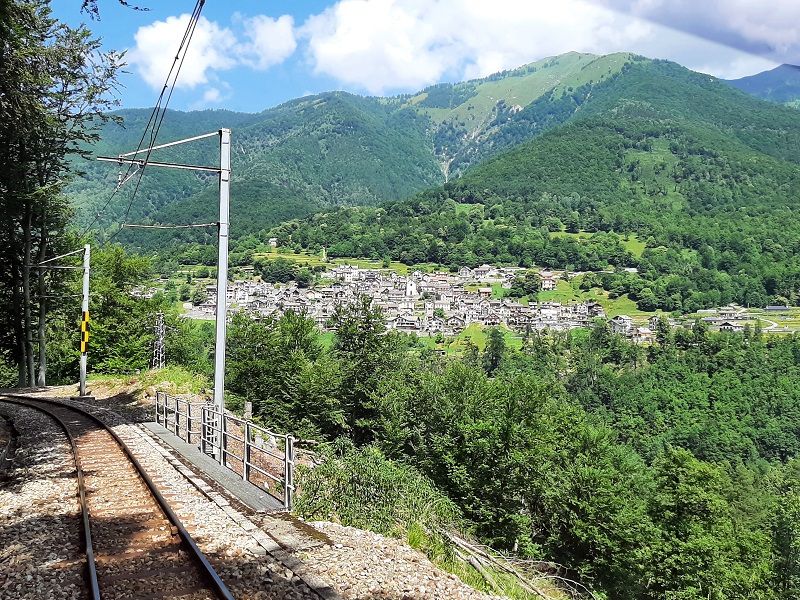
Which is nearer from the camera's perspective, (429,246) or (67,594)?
(67,594)

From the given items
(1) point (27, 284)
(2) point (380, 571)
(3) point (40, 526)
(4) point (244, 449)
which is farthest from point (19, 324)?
(2) point (380, 571)

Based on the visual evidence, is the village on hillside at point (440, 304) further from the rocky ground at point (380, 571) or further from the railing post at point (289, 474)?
the rocky ground at point (380, 571)

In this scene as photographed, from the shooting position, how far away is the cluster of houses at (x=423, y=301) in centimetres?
13400

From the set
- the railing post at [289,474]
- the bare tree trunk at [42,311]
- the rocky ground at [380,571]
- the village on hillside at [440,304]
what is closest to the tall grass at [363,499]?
the railing post at [289,474]

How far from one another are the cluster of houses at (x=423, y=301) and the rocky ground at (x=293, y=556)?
11016 centimetres

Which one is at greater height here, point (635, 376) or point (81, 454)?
point (81, 454)

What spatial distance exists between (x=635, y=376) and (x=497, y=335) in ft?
83.4

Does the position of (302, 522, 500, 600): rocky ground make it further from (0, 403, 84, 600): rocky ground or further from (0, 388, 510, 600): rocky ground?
(0, 403, 84, 600): rocky ground

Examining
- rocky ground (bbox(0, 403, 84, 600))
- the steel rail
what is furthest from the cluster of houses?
rocky ground (bbox(0, 403, 84, 600))

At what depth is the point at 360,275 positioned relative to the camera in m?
165

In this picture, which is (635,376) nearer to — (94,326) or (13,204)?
(94,326)

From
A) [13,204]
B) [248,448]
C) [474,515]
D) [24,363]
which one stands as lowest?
[474,515]

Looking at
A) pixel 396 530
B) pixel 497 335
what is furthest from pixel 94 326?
pixel 497 335

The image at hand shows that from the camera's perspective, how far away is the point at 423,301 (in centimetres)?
16162
